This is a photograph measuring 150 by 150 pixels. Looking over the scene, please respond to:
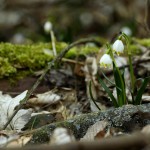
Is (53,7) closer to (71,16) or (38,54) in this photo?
(71,16)

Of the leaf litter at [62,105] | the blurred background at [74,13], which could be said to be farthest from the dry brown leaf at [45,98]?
the blurred background at [74,13]

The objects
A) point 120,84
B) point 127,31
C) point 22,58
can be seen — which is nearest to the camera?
point 120,84

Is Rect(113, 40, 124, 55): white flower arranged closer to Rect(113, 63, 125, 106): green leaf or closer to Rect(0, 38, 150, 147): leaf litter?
Rect(113, 63, 125, 106): green leaf

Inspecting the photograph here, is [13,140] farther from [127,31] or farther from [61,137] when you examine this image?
[127,31]

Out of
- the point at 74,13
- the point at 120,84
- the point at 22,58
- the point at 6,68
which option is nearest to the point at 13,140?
the point at 120,84

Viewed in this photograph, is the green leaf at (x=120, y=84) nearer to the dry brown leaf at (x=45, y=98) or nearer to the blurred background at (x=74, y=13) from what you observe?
the dry brown leaf at (x=45, y=98)

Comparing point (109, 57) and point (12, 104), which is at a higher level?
point (109, 57)

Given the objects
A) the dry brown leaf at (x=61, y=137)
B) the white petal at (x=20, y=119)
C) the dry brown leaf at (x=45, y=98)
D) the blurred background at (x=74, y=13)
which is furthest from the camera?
the blurred background at (x=74, y=13)

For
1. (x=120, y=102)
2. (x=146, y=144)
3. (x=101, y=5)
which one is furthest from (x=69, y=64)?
(x=101, y=5)

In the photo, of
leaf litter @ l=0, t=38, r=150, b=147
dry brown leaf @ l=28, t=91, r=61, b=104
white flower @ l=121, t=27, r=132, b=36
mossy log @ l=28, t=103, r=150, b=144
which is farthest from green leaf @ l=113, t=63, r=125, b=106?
white flower @ l=121, t=27, r=132, b=36
